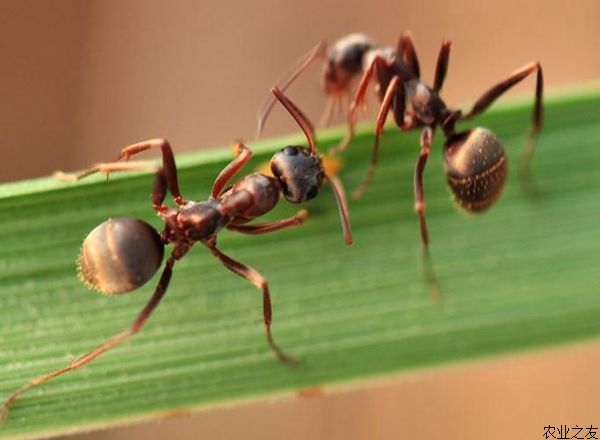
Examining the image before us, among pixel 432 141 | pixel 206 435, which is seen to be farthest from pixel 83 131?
pixel 432 141

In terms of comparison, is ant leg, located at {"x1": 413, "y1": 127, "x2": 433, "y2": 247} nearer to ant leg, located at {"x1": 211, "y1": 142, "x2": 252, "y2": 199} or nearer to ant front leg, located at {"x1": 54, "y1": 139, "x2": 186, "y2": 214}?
ant leg, located at {"x1": 211, "y1": 142, "x2": 252, "y2": 199}

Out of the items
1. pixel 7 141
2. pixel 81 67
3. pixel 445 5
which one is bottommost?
pixel 7 141

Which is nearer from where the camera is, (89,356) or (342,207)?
(89,356)

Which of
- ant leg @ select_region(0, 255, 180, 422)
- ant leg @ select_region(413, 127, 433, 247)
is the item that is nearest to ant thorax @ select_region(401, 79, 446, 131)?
ant leg @ select_region(413, 127, 433, 247)

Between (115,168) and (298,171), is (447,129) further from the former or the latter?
(115,168)

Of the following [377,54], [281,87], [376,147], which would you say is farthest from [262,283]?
[377,54]

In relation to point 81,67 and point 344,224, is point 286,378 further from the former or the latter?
point 81,67
